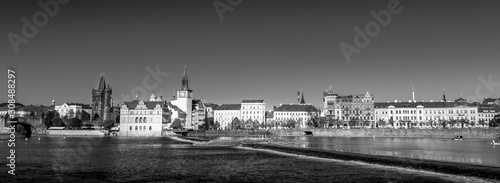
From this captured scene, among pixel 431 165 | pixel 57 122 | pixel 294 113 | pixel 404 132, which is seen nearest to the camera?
pixel 431 165

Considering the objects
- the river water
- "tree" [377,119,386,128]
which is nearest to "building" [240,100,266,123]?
"tree" [377,119,386,128]

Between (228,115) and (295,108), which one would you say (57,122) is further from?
(295,108)

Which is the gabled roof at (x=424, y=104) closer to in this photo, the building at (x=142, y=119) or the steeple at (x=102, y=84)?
the building at (x=142, y=119)

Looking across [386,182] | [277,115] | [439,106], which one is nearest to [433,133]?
[439,106]

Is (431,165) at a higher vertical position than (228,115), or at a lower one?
lower

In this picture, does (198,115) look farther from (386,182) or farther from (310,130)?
(386,182)

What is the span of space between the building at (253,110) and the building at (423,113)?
163ft

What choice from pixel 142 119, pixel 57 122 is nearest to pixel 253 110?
pixel 142 119

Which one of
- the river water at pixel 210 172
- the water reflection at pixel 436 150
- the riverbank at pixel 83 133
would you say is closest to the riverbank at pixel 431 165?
the river water at pixel 210 172

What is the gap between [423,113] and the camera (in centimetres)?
16200

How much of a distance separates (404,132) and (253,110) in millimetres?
80528

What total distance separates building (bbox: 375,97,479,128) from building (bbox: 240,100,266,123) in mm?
49709

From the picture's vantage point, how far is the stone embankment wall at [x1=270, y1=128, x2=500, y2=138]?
112m

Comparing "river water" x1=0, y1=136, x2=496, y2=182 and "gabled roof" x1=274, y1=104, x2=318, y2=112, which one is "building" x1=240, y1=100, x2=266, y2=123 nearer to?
"gabled roof" x1=274, y1=104, x2=318, y2=112
